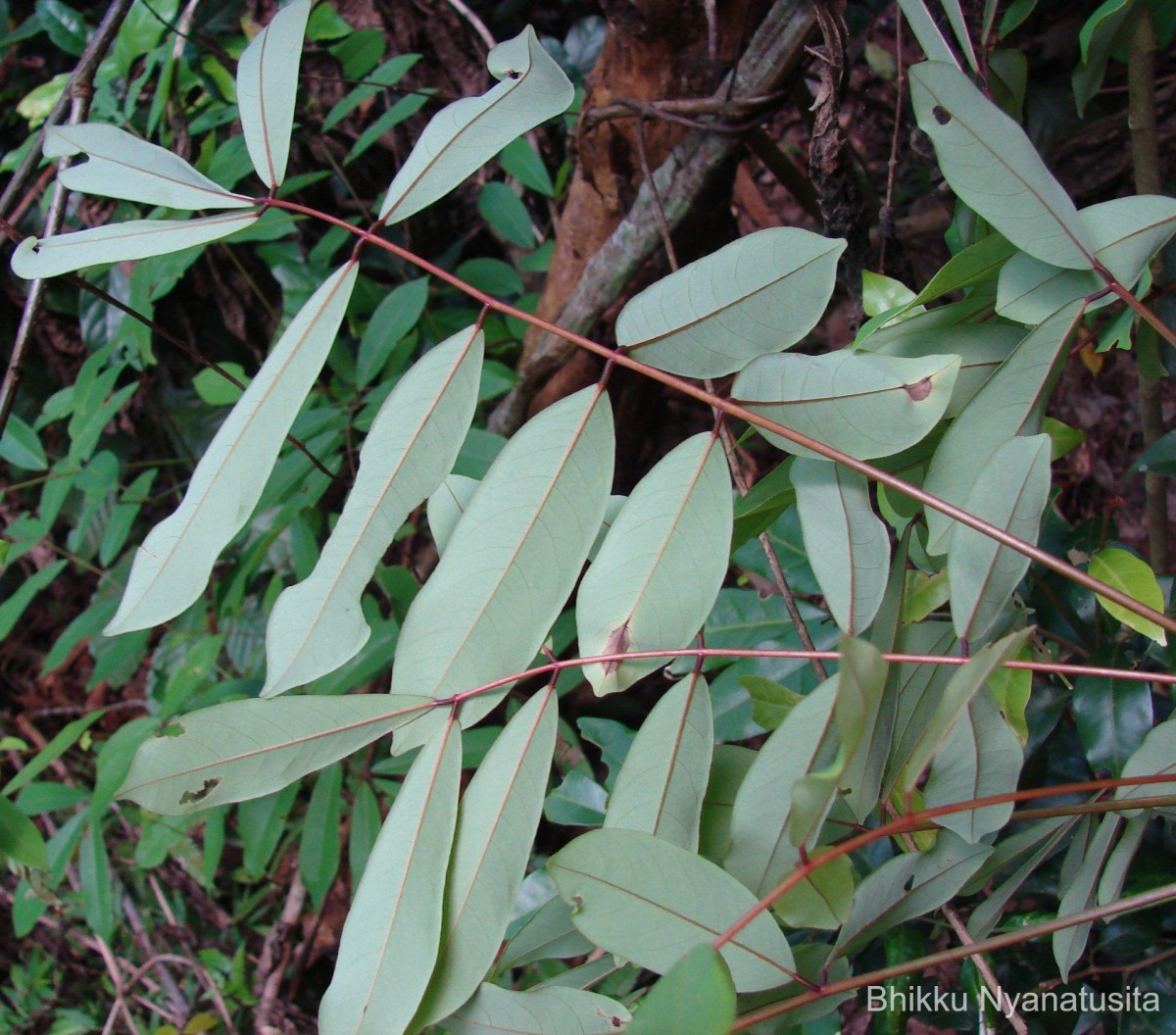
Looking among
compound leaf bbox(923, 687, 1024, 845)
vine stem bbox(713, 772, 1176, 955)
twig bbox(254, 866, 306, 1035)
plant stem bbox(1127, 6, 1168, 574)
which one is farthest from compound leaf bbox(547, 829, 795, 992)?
twig bbox(254, 866, 306, 1035)

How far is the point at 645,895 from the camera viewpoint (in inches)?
14.9

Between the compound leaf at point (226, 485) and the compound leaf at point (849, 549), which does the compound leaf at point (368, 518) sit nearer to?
the compound leaf at point (226, 485)

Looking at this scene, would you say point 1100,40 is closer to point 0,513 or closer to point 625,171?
point 625,171

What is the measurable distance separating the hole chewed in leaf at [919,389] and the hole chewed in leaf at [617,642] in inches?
6.7

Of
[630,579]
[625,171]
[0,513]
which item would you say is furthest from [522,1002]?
[0,513]

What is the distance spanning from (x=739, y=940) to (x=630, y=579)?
0.58 feet

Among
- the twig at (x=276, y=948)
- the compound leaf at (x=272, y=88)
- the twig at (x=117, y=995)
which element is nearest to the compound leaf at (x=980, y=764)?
the compound leaf at (x=272, y=88)

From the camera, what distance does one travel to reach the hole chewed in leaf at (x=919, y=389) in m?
0.39

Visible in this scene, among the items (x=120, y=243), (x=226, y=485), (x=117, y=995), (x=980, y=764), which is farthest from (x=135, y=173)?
(x=117, y=995)

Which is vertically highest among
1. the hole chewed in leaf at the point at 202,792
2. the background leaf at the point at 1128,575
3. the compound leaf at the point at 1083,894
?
the hole chewed in leaf at the point at 202,792

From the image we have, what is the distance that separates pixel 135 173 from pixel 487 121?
20 centimetres

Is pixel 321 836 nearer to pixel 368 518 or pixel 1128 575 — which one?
pixel 368 518

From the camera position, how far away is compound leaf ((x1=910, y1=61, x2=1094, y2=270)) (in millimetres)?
398

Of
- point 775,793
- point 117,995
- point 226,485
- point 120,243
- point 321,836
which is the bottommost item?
point 117,995
